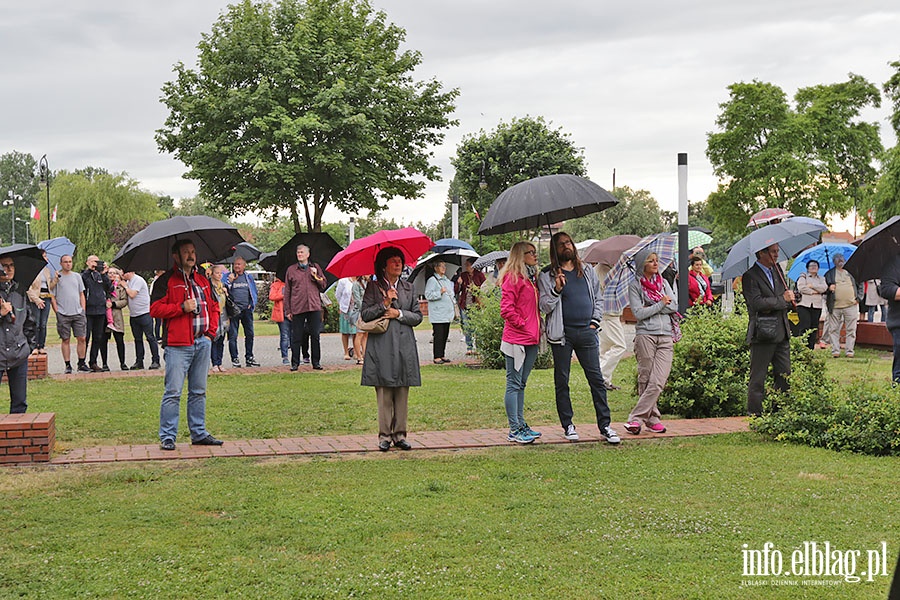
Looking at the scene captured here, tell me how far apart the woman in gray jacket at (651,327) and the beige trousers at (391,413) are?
7.18ft

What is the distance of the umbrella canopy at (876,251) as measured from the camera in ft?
29.4

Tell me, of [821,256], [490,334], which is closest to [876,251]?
[490,334]

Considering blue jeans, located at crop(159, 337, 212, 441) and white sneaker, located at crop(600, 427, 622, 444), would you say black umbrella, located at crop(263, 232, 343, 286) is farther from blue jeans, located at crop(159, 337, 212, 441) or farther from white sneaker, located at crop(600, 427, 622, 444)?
white sneaker, located at crop(600, 427, 622, 444)

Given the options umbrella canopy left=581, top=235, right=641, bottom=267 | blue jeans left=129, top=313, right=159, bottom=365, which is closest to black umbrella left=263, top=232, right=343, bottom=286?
blue jeans left=129, top=313, right=159, bottom=365

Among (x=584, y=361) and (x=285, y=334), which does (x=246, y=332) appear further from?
(x=584, y=361)

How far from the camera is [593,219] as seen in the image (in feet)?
184

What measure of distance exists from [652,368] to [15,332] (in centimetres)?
615

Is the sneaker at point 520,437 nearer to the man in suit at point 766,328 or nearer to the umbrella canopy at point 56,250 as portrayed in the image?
the man in suit at point 766,328

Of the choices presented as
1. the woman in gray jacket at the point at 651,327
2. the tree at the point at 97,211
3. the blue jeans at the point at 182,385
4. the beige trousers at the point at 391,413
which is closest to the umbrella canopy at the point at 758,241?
the woman in gray jacket at the point at 651,327

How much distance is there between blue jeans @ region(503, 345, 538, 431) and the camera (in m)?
8.86

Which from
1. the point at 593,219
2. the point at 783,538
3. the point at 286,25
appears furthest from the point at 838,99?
the point at 783,538

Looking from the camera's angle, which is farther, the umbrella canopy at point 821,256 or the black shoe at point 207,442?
the umbrella canopy at point 821,256

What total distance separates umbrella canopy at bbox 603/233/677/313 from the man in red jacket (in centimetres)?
378

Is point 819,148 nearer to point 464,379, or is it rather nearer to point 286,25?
point 286,25
